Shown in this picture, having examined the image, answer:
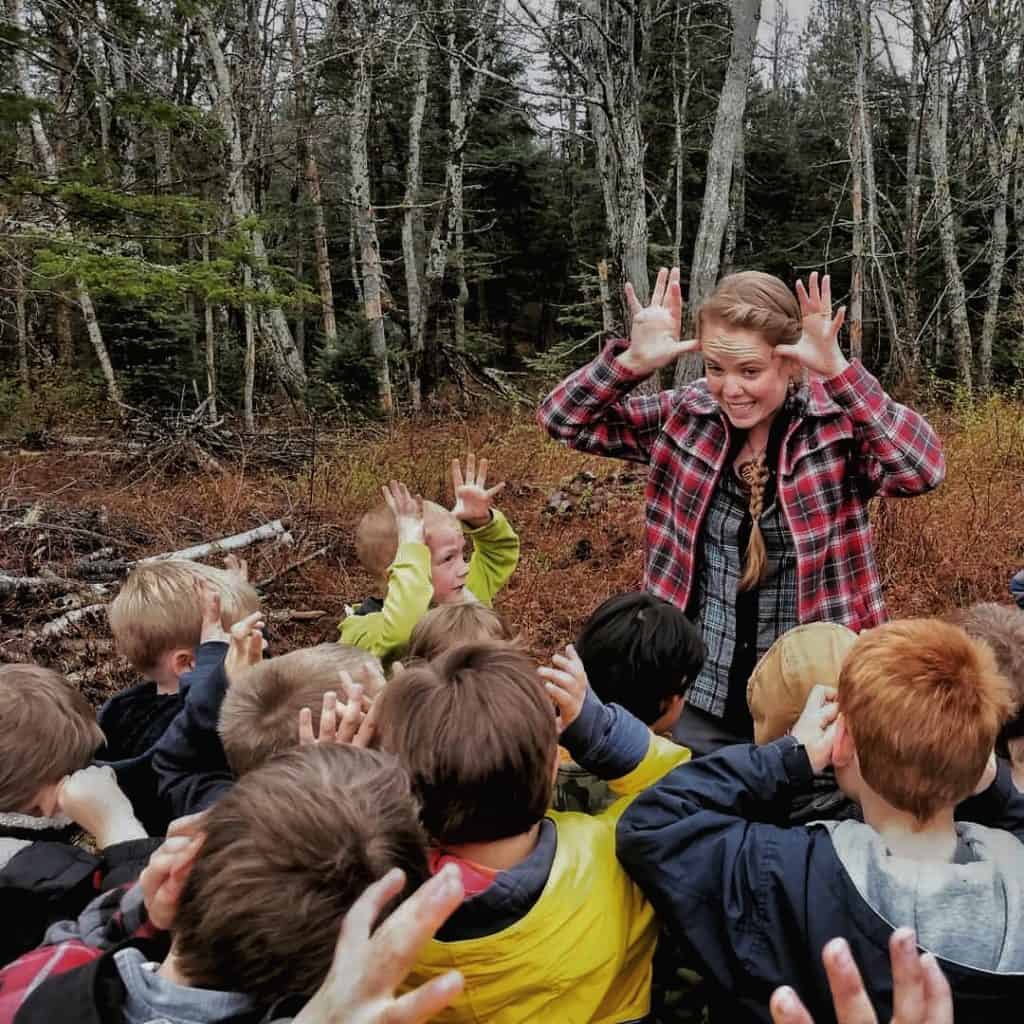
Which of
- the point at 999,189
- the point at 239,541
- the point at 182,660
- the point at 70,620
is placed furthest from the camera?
the point at 999,189

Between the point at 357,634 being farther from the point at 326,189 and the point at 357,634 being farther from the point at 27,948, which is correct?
the point at 326,189

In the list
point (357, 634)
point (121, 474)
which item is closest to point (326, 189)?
point (121, 474)

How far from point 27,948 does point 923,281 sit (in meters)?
20.4

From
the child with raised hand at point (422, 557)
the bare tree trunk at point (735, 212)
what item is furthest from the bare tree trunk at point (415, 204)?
the child with raised hand at point (422, 557)

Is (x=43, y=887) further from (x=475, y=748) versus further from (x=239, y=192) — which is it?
(x=239, y=192)

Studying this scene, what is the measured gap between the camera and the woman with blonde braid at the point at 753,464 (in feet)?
7.68

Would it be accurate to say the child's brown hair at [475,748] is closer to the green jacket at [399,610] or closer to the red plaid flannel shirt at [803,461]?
the green jacket at [399,610]

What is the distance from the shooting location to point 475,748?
1.44m

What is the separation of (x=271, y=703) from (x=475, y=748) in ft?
2.13

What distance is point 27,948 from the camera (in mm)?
1614

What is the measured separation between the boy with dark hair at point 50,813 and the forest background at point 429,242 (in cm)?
335

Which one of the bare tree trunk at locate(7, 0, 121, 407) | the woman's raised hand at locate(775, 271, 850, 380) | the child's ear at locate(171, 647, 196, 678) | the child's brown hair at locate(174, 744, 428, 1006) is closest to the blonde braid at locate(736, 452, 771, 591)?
the woman's raised hand at locate(775, 271, 850, 380)

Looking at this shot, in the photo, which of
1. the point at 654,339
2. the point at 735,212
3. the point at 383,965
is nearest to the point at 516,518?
the point at 654,339

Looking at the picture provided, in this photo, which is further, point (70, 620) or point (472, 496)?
point (70, 620)
